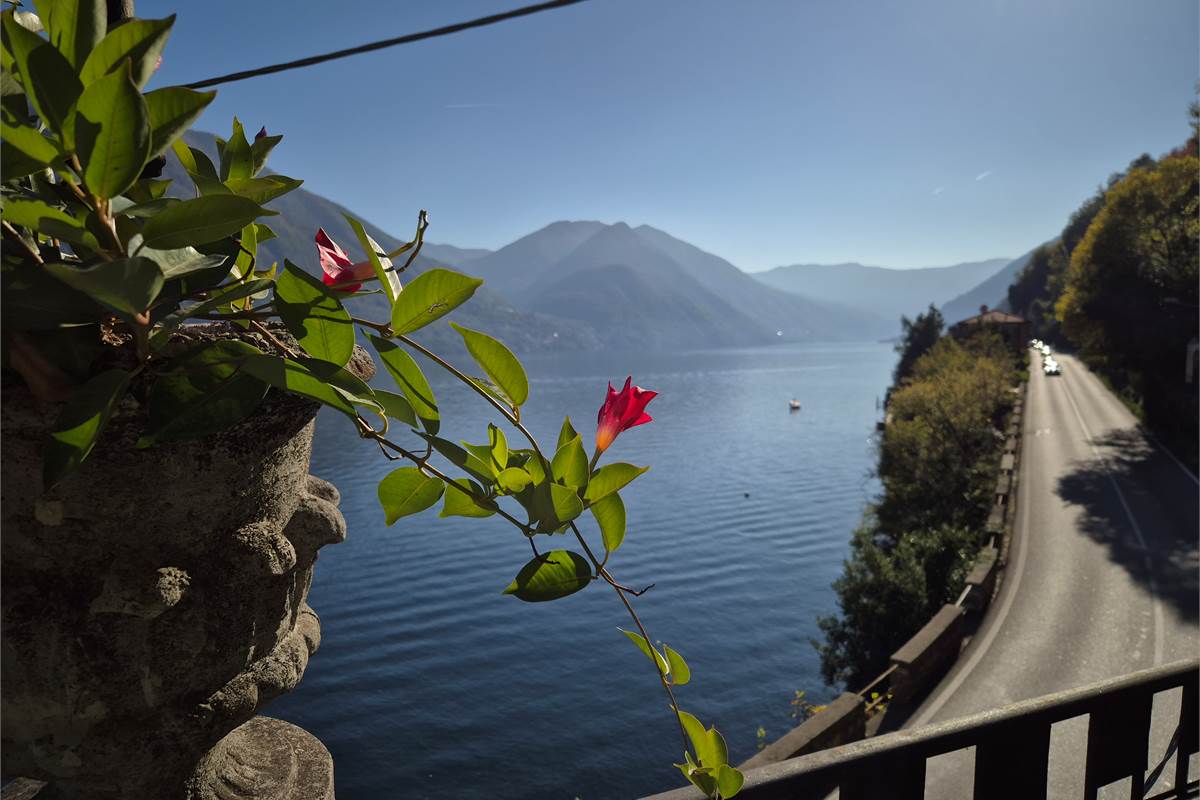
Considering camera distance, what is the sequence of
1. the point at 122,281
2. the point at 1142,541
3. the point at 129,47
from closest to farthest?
the point at 122,281, the point at 129,47, the point at 1142,541

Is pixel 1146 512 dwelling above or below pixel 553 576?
below

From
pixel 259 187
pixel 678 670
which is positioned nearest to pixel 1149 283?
pixel 678 670

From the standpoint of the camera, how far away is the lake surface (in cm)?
1706

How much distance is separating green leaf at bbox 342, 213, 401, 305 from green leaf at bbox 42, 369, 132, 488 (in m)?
0.28

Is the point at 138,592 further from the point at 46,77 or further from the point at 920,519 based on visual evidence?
the point at 920,519

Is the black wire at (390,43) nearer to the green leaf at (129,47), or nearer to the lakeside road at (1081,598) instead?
the green leaf at (129,47)

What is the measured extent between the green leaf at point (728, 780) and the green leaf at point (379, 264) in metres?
0.86

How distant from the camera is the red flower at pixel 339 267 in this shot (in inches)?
39.5

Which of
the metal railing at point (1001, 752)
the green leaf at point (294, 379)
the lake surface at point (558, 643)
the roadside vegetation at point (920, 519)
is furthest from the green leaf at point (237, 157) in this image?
the roadside vegetation at point (920, 519)

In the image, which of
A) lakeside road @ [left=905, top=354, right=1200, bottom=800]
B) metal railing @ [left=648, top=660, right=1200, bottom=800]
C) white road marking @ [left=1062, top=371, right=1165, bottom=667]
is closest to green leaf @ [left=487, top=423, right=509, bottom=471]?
metal railing @ [left=648, top=660, right=1200, bottom=800]

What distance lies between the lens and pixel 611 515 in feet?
3.52

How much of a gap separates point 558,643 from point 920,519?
11449 mm

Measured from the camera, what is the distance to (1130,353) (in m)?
29.8

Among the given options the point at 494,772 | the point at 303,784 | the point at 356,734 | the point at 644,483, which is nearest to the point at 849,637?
the point at 494,772
